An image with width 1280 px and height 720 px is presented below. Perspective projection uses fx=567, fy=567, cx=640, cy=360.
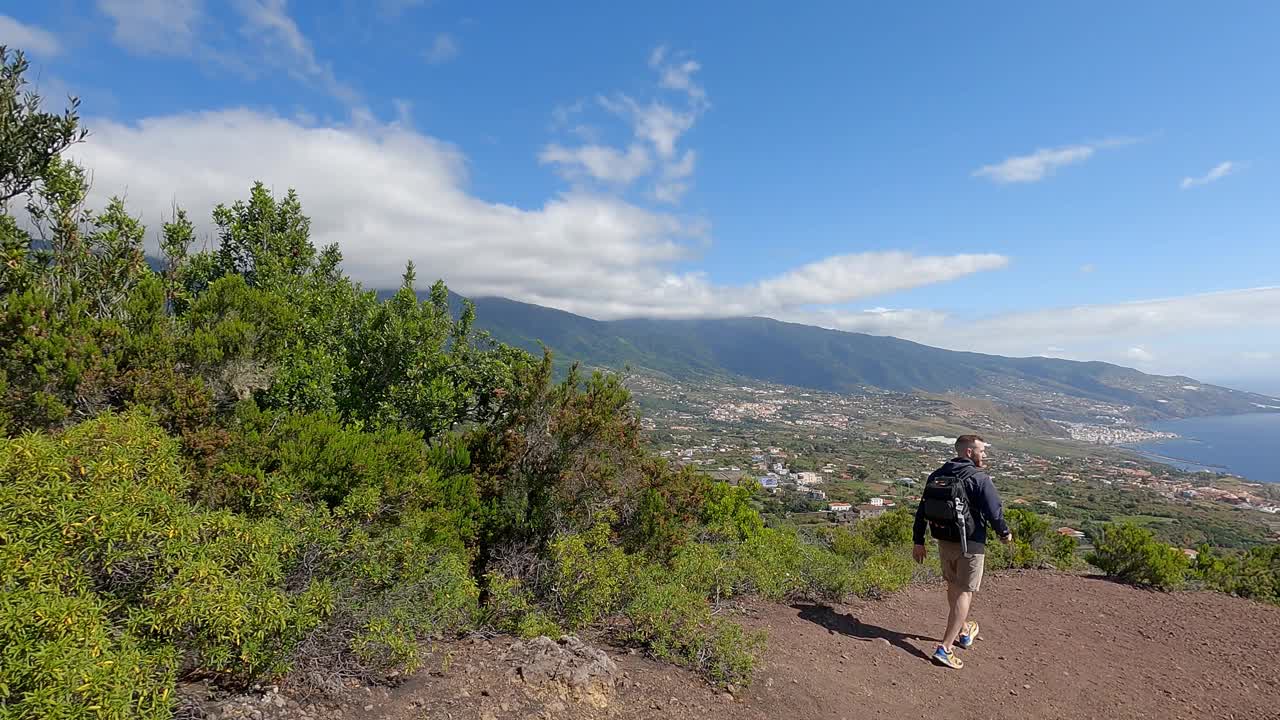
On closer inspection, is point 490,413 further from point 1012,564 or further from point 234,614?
point 1012,564

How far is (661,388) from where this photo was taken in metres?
136

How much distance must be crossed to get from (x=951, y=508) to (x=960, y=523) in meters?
0.14

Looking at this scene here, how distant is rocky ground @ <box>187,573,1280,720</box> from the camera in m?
3.51

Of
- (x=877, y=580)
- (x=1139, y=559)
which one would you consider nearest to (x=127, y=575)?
(x=877, y=580)

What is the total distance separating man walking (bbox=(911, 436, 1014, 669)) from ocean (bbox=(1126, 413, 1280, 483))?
370 feet

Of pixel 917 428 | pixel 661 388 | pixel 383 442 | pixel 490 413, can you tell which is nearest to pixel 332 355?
pixel 490 413

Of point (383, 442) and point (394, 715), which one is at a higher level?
point (383, 442)

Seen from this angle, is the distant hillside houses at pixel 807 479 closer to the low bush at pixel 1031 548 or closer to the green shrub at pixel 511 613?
the low bush at pixel 1031 548

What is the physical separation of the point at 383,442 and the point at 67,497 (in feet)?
9.26

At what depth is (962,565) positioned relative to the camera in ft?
15.9

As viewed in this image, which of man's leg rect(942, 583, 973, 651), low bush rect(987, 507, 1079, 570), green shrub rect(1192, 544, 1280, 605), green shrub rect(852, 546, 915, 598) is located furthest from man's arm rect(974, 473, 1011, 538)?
green shrub rect(1192, 544, 1280, 605)

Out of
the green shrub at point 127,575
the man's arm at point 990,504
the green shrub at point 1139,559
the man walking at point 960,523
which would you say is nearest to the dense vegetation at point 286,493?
the green shrub at point 127,575

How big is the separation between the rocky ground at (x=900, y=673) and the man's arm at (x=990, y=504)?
1311mm

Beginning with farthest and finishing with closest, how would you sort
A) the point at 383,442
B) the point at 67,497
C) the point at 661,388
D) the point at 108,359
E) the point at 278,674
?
the point at 661,388, the point at 383,442, the point at 108,359, the point at 278,674, the point at 67,497
